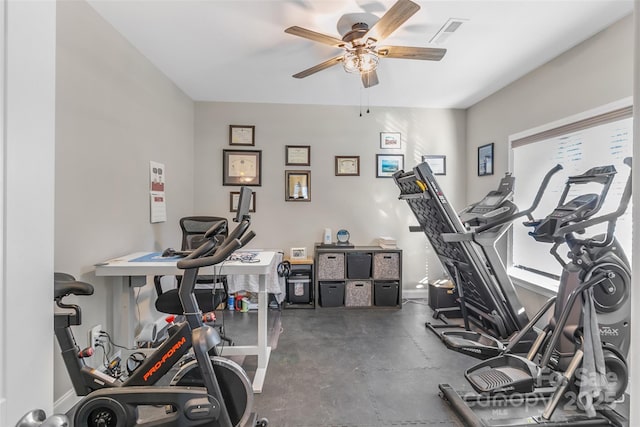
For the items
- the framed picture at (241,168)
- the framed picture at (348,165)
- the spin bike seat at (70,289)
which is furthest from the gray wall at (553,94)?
the spin bike seat at (70,289)

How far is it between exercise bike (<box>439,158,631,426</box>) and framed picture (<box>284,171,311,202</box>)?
2.93m

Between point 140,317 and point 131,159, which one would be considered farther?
point 140,317

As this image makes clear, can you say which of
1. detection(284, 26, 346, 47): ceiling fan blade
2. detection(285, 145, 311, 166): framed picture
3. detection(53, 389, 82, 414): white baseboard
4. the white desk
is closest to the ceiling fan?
detection(284, 26, 346, 47): ceiling fan blade

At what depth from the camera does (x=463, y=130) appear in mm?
4660

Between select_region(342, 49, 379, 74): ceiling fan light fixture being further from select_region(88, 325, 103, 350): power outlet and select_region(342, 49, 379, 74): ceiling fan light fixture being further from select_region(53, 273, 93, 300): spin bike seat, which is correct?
select_region(88, 325, 103, 350): power outlet

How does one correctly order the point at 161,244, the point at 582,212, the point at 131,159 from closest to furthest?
1. the point at 582,212
2. the point at 131,159
3. the point at 161,244

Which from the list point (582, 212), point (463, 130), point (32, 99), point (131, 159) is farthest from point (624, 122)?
point (131, 159)

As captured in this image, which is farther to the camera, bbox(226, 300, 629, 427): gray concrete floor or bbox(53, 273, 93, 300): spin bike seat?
bbox(226, 300, 629, 427): gray concrete floor

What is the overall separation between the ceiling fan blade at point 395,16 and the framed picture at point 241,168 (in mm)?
2547

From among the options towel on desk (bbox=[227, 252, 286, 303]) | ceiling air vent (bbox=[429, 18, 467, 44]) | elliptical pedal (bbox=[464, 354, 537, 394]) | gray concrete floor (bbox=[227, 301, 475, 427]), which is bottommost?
gray concrete floor (bbox=[227, 301, 475, 427])

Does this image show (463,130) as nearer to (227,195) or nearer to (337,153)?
(337,153)

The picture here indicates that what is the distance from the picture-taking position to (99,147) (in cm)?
235

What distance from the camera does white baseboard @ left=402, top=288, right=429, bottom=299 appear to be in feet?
14.9

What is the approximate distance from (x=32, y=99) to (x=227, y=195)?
4014 millimetres
